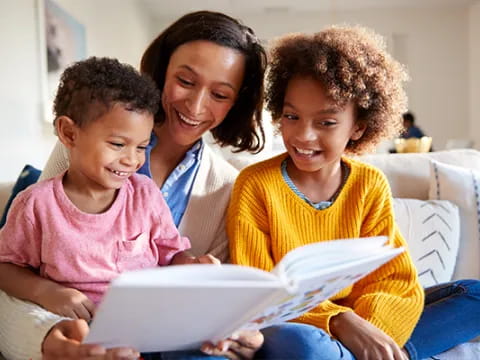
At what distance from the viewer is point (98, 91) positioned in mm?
1129

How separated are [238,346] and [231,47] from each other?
0.75 meters

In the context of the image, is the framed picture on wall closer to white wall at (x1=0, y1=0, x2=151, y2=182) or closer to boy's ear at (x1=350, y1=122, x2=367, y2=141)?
white wall at (x1=0, y1=0, x2=151, y2=182)

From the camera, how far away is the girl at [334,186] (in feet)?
4.33

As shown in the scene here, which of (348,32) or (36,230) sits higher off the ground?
(348,32)

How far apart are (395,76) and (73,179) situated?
0.83 m

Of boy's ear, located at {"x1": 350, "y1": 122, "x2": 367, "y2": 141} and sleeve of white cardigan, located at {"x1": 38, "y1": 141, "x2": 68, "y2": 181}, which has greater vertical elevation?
boy's ear, located at {"x1": 350, "y1": 122, "x2": 367, "y2": 141}

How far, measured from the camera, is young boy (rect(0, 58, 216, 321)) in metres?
1.10

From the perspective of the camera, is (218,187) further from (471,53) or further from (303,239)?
(471,53)

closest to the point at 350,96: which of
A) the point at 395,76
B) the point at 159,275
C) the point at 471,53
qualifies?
the point at 395,76

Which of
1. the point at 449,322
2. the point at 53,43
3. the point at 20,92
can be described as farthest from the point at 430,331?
the point at 53,43

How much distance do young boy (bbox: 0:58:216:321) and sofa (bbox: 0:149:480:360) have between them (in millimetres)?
764

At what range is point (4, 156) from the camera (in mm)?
3326

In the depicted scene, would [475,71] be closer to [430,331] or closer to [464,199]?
[464,199]

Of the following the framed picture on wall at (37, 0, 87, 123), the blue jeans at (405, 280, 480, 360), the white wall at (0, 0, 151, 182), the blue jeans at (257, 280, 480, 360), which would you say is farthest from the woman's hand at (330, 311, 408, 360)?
the framed picture on wall at (37, 0, 87, 123)
